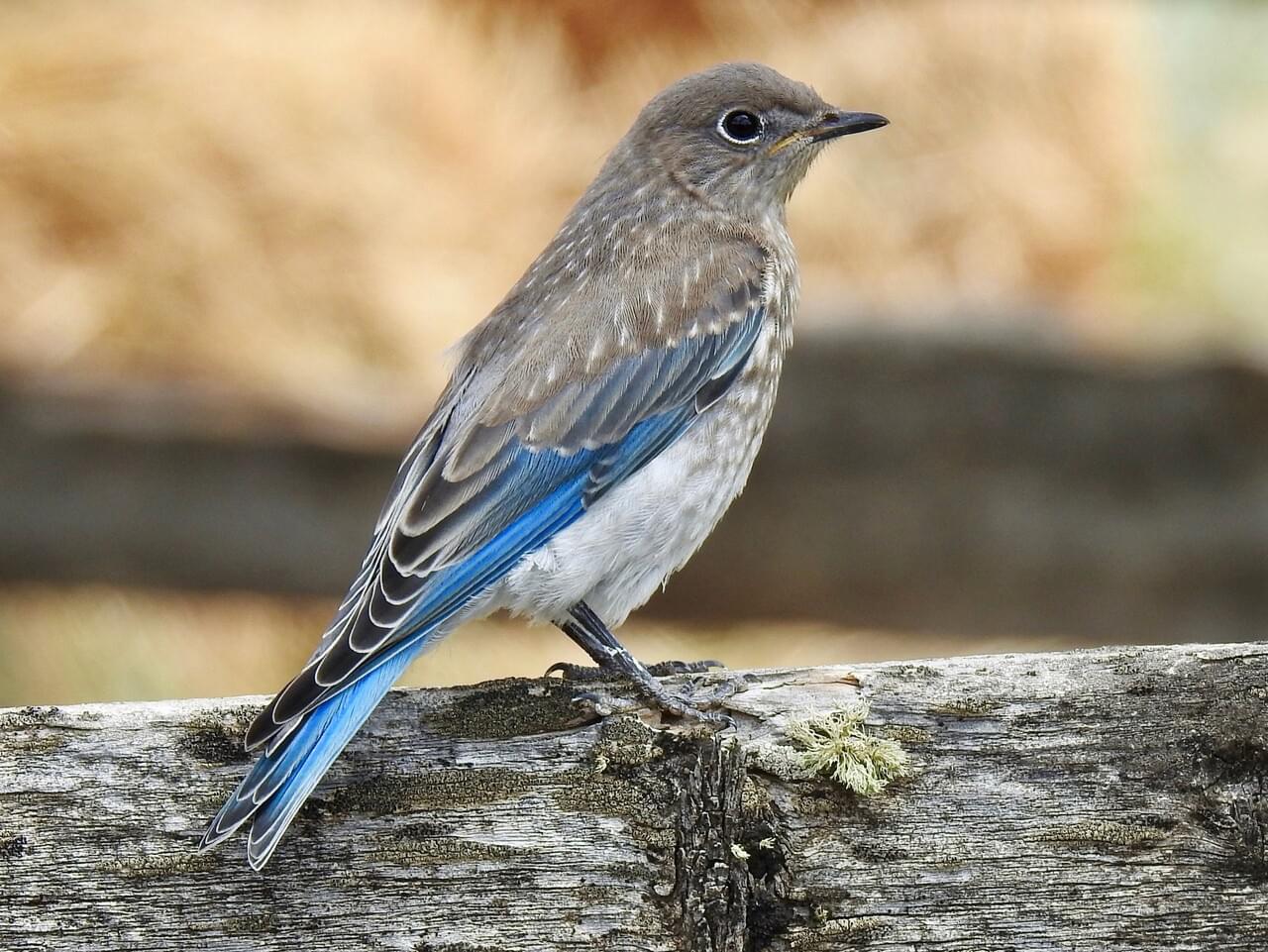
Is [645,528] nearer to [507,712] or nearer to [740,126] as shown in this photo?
[507,712]

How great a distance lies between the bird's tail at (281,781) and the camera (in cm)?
199

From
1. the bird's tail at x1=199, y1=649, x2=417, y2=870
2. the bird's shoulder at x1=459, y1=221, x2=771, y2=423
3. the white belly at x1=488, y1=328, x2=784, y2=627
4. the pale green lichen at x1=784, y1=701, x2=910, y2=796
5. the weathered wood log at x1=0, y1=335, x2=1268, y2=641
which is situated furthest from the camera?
the weathered wood log at x1=0, y1=335, x2=1268, y2=641

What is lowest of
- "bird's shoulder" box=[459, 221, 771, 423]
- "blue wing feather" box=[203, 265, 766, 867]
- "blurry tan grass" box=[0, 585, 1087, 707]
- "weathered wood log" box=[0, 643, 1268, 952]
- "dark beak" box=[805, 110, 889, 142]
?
"weathered wood log" box=[0, 643, 1268, 952]

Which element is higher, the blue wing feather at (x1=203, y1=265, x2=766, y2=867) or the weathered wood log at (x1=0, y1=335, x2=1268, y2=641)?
the weathered wood log at (x1=0, y1=335, x2=1268, y2=641)

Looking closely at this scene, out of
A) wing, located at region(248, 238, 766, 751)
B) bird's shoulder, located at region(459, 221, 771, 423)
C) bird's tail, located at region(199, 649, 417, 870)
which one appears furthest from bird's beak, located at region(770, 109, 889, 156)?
bird's tail, located at region(199, 649, 417, 870)

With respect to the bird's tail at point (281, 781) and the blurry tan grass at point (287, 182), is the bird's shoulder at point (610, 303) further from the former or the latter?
the blurry tan grass at point (287, 182)

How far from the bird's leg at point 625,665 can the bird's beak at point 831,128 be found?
1251mm

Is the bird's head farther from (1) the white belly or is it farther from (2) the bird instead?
(1) the white belly

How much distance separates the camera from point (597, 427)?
10.1 ft

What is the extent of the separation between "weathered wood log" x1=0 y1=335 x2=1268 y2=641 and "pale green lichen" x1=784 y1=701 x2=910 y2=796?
251cm

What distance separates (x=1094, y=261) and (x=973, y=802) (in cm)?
486

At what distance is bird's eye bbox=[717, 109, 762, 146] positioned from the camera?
3818mm

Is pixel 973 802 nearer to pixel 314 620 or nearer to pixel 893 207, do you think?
pixel 314 620

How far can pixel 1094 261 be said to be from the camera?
261 inches
